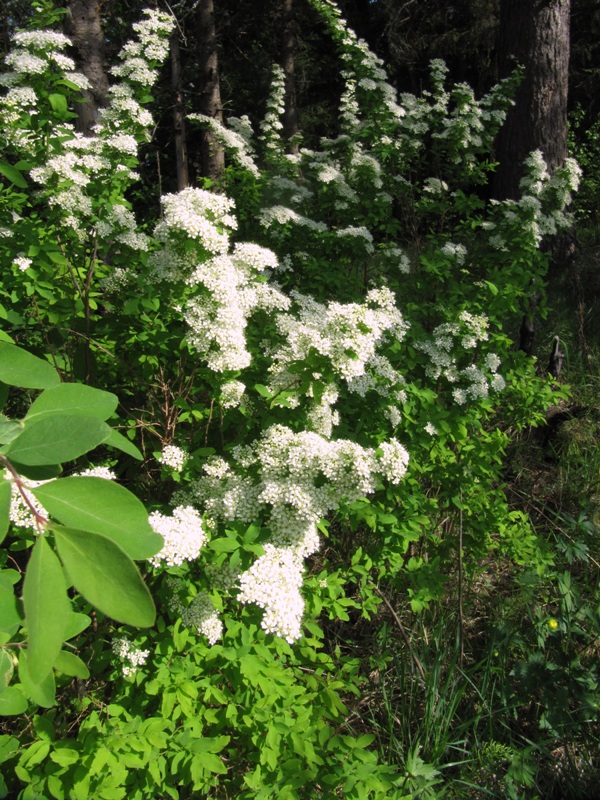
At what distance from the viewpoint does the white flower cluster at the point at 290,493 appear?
1.67 metres

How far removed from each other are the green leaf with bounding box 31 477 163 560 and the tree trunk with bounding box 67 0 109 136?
431 centimetres

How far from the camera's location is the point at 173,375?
285cm

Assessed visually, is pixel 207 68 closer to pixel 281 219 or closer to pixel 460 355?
pixel 281 219

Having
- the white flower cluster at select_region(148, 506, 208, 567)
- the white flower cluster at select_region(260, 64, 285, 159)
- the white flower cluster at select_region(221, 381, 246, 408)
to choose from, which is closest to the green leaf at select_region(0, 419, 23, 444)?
the white flower cluster at select_region(148, 506, 208, 567)

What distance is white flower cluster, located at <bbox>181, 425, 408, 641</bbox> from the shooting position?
167cm

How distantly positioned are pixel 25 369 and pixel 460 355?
255cm

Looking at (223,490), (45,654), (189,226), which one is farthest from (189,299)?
(45,654)

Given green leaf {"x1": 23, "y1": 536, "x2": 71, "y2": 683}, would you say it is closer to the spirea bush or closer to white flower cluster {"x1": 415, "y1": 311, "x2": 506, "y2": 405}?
the spirea bush

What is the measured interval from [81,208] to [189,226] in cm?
95

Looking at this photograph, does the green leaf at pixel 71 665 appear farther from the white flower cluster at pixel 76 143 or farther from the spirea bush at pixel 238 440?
the white flower cluster at pixel 76 143

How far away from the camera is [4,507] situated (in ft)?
1.99

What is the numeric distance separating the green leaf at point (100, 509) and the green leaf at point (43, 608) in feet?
0.13

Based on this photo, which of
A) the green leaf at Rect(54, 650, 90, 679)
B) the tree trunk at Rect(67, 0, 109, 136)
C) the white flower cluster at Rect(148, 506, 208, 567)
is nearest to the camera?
the green leaf at Rect(54, 650, 90, 679)

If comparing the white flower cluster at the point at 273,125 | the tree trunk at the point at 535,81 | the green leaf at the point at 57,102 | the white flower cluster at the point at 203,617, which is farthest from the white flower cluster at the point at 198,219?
the white flower cluster at the point at 273,125
